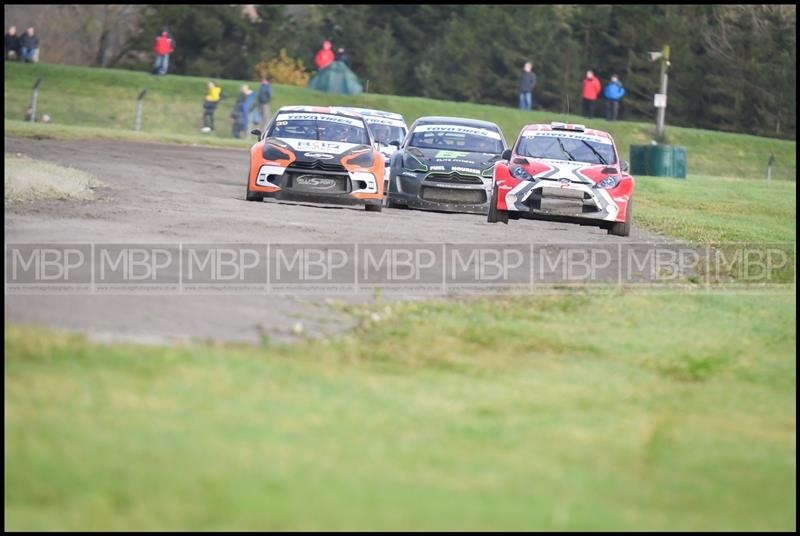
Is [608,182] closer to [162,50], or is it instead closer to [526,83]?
[526,83]

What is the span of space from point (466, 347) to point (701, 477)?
3616 millimetres

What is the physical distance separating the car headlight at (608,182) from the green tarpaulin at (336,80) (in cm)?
3359

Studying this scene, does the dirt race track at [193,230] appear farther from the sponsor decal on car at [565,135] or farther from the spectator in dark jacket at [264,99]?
the spectator in dark jacket at [264,99]

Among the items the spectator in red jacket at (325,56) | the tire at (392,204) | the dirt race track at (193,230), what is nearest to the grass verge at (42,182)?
the dirt race track at (193,230)

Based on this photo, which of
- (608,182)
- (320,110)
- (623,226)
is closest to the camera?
(608,182)

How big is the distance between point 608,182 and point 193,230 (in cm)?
608

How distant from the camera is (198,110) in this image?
50000 mm

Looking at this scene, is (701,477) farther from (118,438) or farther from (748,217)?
(748,217)

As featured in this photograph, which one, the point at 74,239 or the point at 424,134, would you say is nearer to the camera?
the point at 74,239

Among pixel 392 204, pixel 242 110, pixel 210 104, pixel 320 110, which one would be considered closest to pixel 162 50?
pixel 210 104

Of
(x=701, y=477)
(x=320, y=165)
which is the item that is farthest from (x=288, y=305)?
(x=320, y=165)

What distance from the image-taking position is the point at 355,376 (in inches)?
379

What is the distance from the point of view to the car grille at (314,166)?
69.6ft

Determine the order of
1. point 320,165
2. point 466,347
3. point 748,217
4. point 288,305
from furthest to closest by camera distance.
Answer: point 748,217, point 320,165, point 288,305, point 466,347
